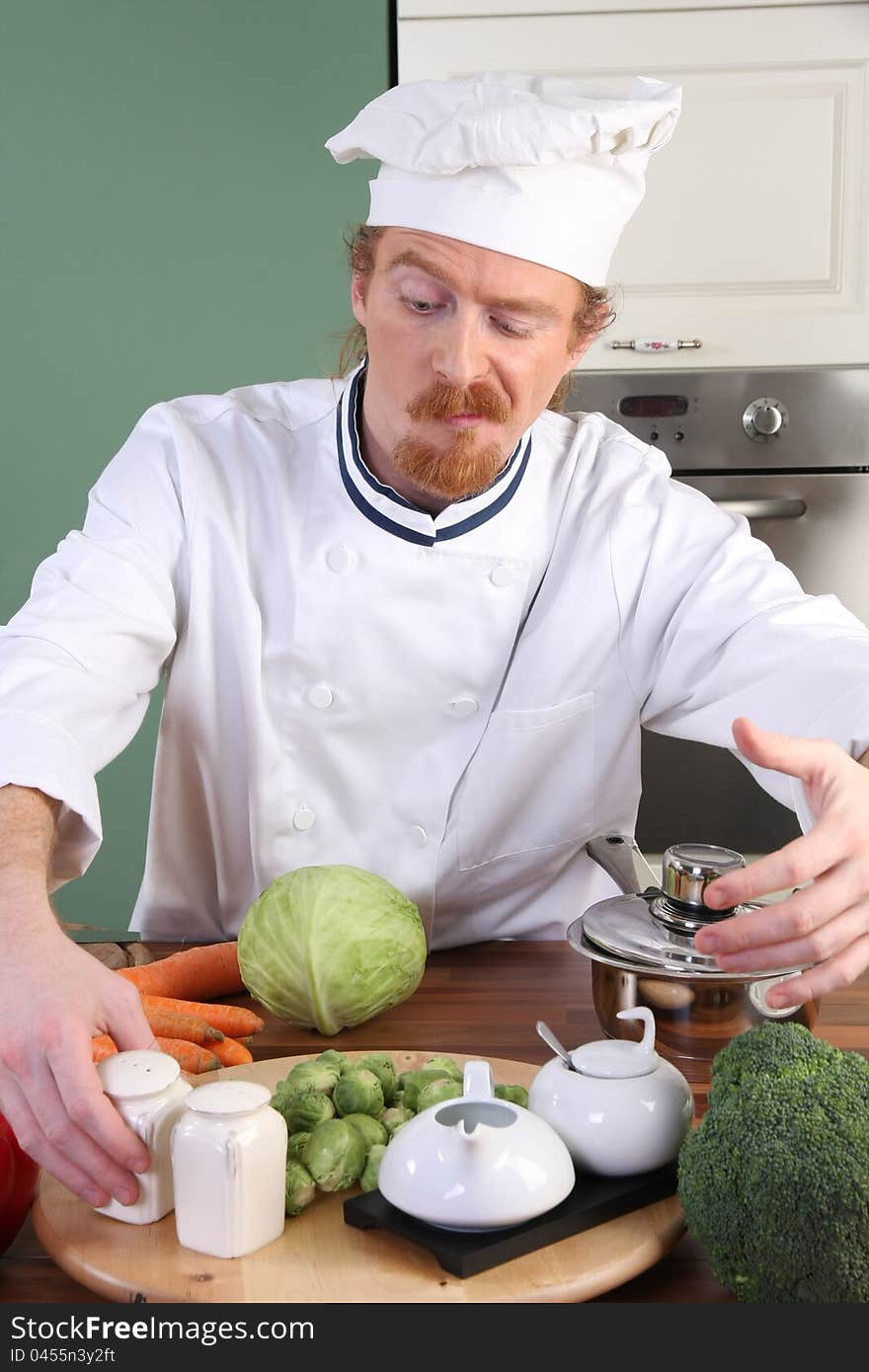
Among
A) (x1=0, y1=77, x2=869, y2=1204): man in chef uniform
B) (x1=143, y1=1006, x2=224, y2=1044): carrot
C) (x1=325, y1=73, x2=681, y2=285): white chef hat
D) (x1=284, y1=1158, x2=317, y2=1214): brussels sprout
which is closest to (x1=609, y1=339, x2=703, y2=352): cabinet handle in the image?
(x1=0, y1=77, x2=869, y2=1204): man in chef uniform

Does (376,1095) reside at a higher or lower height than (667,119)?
lower

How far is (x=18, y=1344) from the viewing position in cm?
71

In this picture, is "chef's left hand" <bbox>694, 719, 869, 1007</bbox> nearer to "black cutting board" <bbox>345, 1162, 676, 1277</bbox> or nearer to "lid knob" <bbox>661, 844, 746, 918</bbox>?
"lid knob" <bbox>661, 844, 746, 918</bbox>

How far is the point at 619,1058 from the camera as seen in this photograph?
0.88m

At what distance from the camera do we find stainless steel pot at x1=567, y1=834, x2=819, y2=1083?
1015mm

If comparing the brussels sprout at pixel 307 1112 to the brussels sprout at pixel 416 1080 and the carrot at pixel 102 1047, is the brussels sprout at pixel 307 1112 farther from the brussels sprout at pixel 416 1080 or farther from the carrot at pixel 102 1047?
the carrot at pixel 102 1047

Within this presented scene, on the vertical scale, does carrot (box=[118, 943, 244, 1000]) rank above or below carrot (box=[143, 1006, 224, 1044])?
below

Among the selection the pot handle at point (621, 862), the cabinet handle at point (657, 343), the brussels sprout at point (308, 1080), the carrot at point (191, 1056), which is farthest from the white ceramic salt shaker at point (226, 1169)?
the cabinet handle at point (657, 343)

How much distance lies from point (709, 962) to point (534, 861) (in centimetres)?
57

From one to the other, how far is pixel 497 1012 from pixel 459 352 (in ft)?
2.14

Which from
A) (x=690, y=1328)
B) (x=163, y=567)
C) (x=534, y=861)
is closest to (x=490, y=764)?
(x=534, y=861)

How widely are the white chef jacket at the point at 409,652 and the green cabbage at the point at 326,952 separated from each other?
25 centimetres

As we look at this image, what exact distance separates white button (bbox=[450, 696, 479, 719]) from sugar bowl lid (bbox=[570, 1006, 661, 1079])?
2.18 feet

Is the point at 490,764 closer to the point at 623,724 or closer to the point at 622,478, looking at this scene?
the point at 623,724
